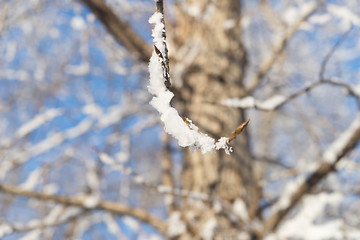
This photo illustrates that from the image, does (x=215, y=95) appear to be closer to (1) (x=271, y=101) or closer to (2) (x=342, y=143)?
(2) (x=342, y=143)

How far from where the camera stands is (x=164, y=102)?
346 mm

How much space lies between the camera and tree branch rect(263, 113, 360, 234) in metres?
1.30

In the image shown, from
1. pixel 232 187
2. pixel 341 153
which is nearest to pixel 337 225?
pixel 341 153

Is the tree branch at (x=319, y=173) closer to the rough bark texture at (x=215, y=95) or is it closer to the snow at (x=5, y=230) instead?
the rough bark texture at (x=215, y=95)

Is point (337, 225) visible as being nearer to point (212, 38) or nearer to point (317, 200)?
point (317, 200)

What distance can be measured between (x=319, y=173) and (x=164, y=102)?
1341 mm

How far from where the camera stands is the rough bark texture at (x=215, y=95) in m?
1.71

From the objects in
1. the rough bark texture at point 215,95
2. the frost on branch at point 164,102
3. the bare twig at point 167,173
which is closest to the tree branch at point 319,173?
the rough bark texture at point 215,95

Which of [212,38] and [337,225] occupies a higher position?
[212,38]

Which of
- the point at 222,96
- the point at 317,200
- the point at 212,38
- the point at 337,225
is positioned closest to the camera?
the point at 337,225

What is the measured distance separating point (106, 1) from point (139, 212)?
120cm

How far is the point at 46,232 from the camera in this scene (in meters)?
1.80

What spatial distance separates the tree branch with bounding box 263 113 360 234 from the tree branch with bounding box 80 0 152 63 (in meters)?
1.02

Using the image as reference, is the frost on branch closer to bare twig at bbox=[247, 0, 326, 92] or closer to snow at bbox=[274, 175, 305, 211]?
snow at bbox=[274, 175, 305, 211]
